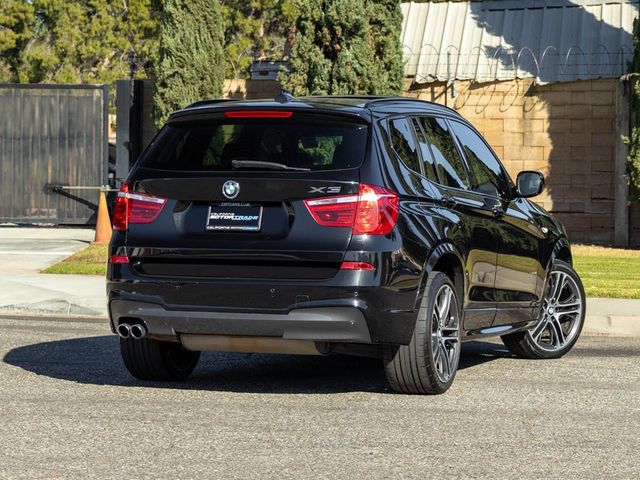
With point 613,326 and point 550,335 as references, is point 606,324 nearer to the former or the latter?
point 613,326

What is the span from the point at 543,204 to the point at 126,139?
7.27 m

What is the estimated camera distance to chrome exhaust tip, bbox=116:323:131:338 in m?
8.09

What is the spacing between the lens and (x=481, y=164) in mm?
9703

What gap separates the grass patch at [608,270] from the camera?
14695mm

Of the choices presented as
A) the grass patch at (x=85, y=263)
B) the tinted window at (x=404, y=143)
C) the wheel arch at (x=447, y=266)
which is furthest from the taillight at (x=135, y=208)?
the grass patch at (x=85, y=263)

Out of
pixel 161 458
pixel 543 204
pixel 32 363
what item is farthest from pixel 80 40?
pixel 161 458

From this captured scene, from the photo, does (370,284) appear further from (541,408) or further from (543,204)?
(543,204)

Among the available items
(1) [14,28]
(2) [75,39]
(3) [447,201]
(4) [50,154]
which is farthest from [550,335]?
(1) [14,28]

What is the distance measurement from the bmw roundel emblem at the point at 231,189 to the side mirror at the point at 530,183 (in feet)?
8.72

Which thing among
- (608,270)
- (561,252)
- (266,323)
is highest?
(561,252)

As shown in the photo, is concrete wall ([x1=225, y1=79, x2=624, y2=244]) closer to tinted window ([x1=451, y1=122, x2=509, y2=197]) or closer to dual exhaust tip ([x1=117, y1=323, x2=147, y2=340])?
tinted window ([x1=451, y1=122, x2=509, y2=197])

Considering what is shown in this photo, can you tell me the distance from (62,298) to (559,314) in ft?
18.4

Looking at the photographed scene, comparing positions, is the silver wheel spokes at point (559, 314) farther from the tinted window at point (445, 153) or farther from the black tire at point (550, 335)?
the tinted window at point (445, 153)

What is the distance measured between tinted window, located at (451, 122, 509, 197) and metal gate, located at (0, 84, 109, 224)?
13803 mm
